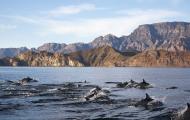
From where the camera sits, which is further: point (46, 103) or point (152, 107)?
point (46, 103)

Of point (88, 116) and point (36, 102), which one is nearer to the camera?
point (88, 116)

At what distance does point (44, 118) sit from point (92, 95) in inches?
658

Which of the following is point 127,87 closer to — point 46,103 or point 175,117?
point 46,103

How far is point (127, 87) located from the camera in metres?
77.6

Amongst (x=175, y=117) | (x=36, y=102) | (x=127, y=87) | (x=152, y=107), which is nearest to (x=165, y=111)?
(x=152, y=107)

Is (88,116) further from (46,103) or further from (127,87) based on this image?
(127,87)

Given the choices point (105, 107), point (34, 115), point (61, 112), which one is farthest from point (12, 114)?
point (105, 107)

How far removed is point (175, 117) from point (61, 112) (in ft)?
38.7

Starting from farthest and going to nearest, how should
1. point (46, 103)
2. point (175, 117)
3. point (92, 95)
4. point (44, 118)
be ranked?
1. point (92, 95)
2. point (46, 103)
3. point (44, 118)
4. point (175, 117)

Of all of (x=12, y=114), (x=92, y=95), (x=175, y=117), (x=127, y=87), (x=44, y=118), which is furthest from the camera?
(x=127, y=87)

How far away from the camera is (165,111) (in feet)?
130

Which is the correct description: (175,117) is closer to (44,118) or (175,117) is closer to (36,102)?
(44,118)

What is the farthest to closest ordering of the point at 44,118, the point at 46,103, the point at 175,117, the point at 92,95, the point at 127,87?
1. the point at 127,87
2. the point at 92,95
3. the point at 46,103
4. the point at 44,118
5. the point at 175,117

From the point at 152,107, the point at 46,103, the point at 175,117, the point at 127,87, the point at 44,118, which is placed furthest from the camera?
the point at 127,87
